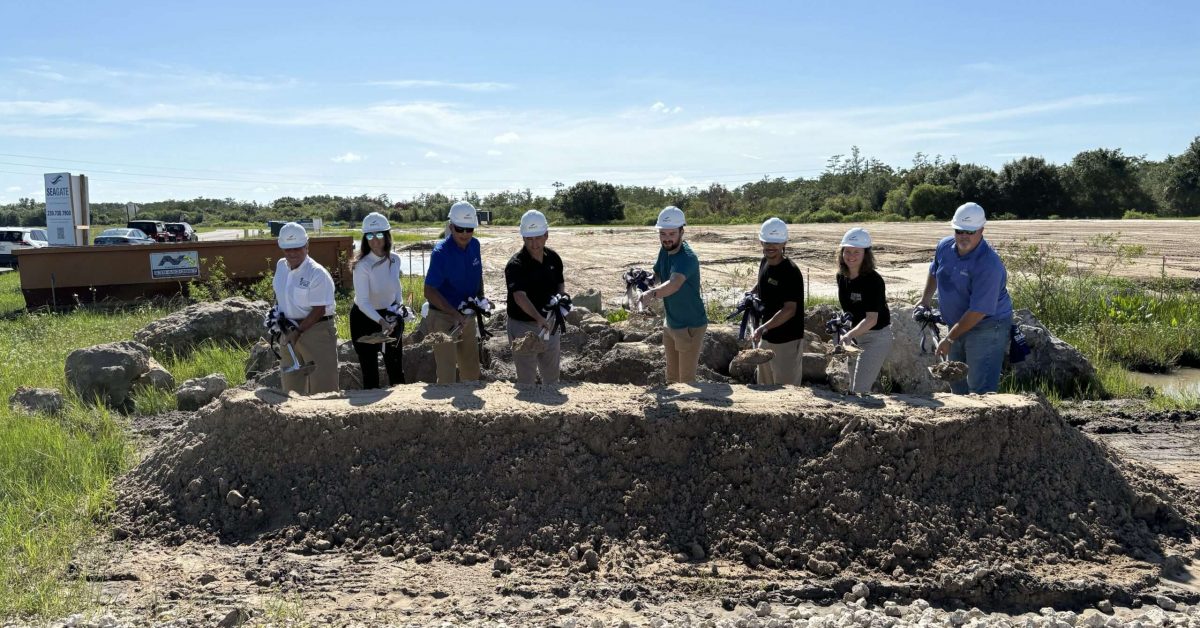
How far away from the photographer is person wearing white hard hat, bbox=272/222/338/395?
6.47 metres

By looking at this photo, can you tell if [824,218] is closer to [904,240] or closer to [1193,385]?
[904,240]

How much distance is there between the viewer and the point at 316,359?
21.9 feet

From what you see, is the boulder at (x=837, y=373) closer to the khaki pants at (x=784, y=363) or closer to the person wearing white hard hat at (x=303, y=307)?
Result: the khaki pants at (x=784, y=363)

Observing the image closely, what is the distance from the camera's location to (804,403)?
18.8 ft

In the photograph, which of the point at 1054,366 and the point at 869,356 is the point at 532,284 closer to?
the point at 869,356

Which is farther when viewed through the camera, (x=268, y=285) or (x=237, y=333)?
(x=268, y=285)

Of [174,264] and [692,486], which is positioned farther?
[174,264]

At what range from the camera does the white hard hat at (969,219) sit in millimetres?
5797

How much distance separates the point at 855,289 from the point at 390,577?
3.24 m

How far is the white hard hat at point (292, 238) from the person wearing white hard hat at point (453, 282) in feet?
2.83

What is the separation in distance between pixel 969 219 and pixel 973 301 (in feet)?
1.64

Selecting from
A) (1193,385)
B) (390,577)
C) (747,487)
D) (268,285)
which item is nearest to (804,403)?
(747,487)

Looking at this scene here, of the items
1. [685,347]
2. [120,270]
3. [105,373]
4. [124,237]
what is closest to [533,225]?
[685,347]

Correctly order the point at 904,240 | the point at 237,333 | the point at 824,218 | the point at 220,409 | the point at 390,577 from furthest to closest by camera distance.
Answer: the point at 824,218 → the point at 904,240 → the point at 237,333 → the point at 220,409 → the point at 390,577
